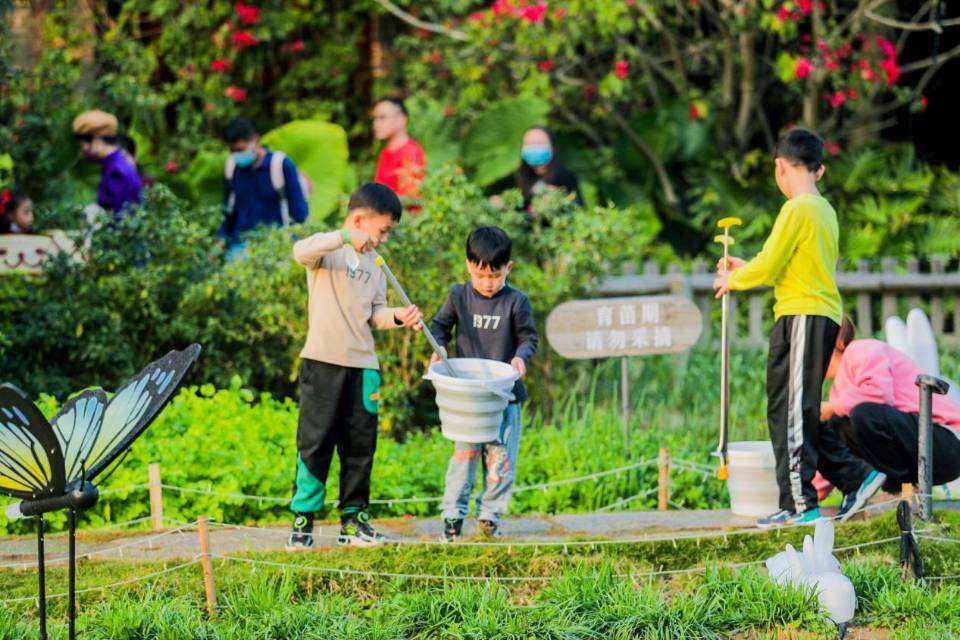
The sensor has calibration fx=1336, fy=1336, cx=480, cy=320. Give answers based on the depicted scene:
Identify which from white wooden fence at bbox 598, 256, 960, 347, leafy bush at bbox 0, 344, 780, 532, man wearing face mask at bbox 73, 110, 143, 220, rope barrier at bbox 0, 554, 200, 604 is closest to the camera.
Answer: rope barrier at bbox 0, 554, 200, 604

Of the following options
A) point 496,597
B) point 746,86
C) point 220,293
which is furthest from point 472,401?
point 746,86

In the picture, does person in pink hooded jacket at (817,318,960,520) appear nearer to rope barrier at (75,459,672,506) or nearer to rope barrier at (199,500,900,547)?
rope barrier at (199,500,900,547)

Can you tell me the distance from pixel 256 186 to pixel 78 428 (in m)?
4.94

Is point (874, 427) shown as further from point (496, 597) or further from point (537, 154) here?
point (537, 154)

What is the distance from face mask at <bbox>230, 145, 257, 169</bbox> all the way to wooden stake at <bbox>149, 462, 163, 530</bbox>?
3.33 metres

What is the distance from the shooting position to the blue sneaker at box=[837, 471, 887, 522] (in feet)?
18.8

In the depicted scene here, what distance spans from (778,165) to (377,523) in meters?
2.34

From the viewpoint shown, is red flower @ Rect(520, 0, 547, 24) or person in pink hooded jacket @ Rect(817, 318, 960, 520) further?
red flower @ Rect(520, 0, 547, 24)

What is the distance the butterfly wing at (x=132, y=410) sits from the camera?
3744 mm

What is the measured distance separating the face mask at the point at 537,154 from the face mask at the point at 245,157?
176 cm

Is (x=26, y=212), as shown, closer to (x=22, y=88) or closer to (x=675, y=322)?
(x=22, y=88)

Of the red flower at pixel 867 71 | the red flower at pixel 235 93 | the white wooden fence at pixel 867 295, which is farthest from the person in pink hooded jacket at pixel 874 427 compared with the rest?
the red flower at pixel 235 93

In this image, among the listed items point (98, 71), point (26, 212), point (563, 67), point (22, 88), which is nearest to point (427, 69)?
point (563, 67)

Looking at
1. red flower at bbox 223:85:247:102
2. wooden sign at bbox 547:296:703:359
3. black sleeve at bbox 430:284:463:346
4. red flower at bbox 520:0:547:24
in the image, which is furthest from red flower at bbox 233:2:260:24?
black sleeve at bbox 430:284:463:346
